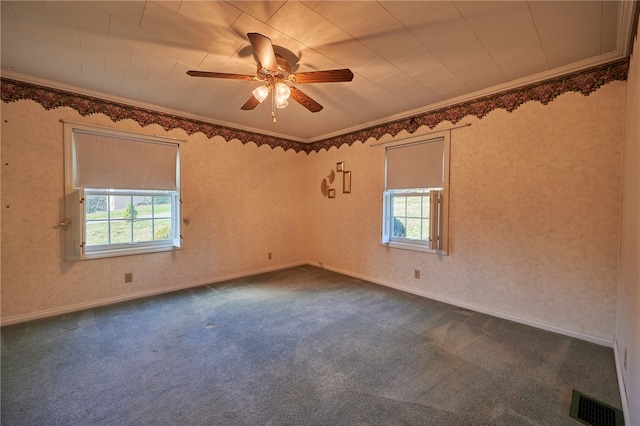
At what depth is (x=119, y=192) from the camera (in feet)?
11.2

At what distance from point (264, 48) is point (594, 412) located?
9.83ft

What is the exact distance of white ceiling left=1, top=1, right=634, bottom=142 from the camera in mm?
1779

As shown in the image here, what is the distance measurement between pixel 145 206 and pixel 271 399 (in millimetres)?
3055

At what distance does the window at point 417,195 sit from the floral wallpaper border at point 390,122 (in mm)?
287

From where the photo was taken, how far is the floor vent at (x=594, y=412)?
1.58 metres

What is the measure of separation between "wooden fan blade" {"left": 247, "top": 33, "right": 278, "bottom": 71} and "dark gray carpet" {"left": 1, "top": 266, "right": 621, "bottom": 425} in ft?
7.25

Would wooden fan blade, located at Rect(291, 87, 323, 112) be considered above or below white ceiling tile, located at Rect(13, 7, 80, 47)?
below

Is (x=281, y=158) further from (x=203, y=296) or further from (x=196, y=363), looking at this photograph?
(x=196, y=363)

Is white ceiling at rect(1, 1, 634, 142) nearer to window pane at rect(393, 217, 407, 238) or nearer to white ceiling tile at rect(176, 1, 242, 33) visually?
white ceiling tile at rect(176, 1, 242, 33)

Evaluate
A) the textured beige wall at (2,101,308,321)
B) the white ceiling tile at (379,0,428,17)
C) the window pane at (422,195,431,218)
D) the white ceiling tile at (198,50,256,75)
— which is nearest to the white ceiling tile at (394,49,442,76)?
the white ceiling tile at (379,0,428,17)

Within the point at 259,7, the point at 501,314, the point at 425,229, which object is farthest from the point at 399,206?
the point at 259,7

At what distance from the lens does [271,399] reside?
1.74 m

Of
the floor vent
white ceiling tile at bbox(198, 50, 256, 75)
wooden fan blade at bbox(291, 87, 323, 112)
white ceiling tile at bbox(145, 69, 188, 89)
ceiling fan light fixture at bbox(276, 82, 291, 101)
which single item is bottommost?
the floor vent

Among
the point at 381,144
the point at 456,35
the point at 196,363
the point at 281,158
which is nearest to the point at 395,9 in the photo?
the point at 456,35
